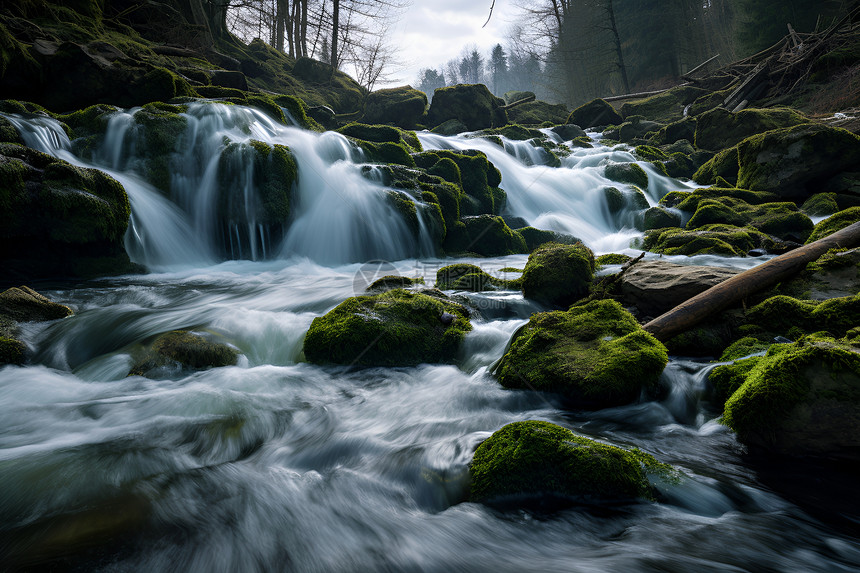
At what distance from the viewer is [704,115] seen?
58.7 feet

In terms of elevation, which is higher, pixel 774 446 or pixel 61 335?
pixel 61 335

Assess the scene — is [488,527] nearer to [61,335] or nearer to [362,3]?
[61,335]

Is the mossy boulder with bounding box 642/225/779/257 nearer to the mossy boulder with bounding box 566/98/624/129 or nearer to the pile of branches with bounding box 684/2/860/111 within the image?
the pile of branches with bounding box 684/2/860/111

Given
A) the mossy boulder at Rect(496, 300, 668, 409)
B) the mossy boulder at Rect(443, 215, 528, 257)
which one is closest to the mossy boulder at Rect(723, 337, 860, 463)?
the mossy boulder at Rect(496, 300, 668, 409)

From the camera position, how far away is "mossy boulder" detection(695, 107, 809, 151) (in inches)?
611

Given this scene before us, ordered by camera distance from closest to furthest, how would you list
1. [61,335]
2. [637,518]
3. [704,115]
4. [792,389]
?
[637,518] → [792,389] → [61,335] → [704,115]

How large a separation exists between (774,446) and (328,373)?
3.73 m

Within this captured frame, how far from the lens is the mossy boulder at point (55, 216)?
254 inches

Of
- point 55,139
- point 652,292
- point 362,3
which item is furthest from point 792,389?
point 362,3

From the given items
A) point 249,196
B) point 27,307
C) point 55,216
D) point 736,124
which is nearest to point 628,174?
point 736,124

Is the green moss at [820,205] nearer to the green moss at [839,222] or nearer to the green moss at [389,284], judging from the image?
the green moss at [839,222]

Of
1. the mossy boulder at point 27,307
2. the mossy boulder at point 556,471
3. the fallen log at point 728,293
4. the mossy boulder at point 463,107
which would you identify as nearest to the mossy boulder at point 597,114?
the mossy boulder at point 463,107

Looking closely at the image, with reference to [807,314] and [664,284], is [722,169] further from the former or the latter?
[807,314]

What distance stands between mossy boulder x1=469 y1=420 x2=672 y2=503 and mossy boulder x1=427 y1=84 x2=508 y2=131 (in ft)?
77.8
